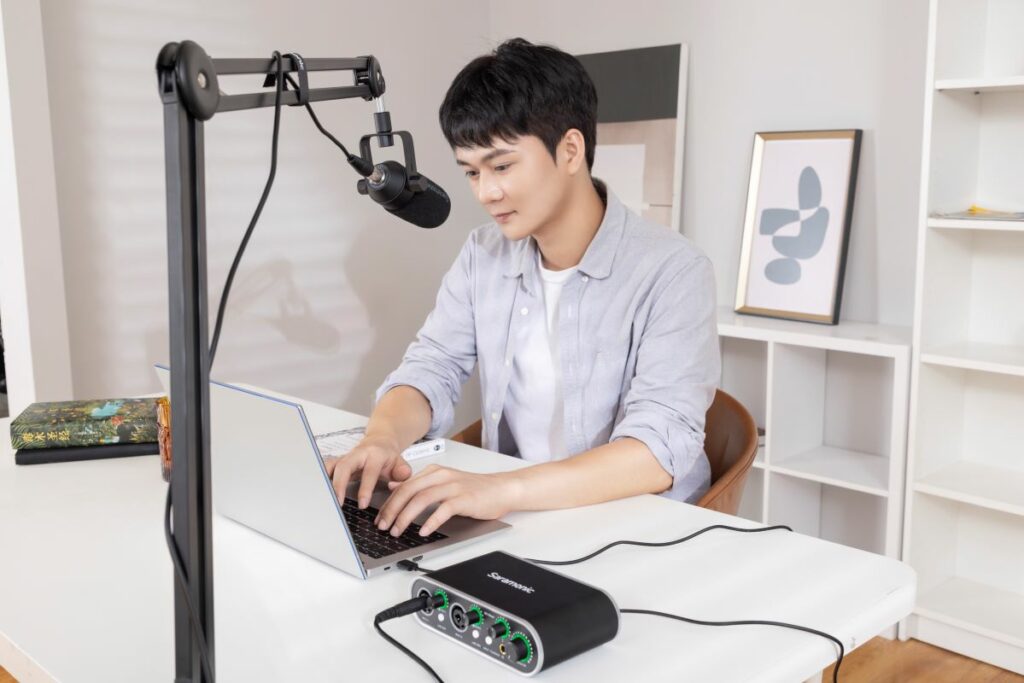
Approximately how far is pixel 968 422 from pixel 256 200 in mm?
2255

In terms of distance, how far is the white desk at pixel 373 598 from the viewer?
954 mm

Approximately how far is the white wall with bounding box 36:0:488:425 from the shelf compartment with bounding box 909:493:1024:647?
182cm

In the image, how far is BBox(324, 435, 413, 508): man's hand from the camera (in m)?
1.39

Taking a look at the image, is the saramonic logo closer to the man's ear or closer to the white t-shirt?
the white t-shirt

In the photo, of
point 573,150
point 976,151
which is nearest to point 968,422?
point 976,151

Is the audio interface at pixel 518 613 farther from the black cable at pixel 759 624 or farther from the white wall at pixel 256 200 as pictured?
the white wall at pixel 256 200

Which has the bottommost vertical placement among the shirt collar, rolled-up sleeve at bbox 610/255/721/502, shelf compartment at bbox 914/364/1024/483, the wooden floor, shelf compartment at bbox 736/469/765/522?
the wooden floor

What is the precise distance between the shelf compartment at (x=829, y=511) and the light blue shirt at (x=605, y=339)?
3.89 ft

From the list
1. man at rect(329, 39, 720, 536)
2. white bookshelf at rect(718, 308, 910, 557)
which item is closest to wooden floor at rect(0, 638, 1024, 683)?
white bookshelf at rect(718, 308, 910, 557)

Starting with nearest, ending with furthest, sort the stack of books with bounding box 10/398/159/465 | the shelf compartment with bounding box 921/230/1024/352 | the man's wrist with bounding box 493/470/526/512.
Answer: the man's wrist with bounding box 493/470/526/512 < the stack of books with bounding box 10/398/159/465 < the shelf compartment with bounding box 921/230/1024/352

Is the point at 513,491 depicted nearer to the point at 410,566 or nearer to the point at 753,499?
the point at 410,566

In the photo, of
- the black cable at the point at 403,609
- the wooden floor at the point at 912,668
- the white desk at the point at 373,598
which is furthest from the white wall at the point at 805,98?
the black cable at the point at 403,609

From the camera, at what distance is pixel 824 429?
3018mm

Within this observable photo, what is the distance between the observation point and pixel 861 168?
285cm
